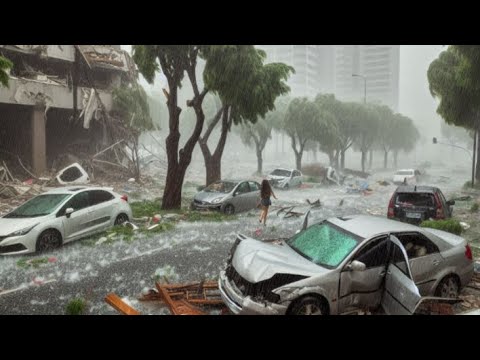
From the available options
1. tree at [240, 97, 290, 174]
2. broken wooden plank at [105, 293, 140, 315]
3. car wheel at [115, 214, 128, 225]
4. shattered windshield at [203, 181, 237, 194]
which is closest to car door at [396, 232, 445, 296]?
broken wooden plank at [105, 293, 140, 315]

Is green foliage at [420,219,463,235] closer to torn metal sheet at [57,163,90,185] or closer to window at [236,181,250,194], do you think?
window at [236,181,250,194]

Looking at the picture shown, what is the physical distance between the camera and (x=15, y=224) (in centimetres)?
745

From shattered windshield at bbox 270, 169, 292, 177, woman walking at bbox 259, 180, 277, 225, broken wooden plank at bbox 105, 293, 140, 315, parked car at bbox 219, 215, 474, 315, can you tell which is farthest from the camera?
shattered windshield at bbox 270, 169, 292, 177

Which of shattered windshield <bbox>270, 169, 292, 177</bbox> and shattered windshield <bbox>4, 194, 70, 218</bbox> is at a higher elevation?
shattered windshield <bbox>270, 169, 292, 177</bbox>

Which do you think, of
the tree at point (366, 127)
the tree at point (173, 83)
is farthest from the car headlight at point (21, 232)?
the tree at point (366, 127)

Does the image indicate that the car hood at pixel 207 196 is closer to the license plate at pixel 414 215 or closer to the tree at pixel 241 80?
the tree at pixel 241 80

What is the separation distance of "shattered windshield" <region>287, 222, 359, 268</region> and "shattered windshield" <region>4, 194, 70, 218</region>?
16.8ft

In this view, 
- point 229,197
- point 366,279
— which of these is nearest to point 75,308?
point 366,279

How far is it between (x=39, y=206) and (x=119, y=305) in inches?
140

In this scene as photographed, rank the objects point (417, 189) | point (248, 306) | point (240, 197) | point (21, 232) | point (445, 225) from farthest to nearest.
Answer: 1. point (240, 197)
2. point (417, 189)
3. point (445, 225)
4. point (21, 232)
5. point (248, 306)

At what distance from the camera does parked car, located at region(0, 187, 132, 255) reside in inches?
287

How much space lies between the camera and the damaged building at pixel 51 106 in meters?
9.71

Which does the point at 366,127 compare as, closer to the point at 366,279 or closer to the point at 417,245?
Answer: the point at 417,245
